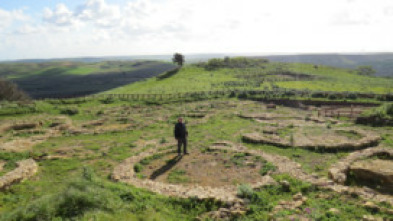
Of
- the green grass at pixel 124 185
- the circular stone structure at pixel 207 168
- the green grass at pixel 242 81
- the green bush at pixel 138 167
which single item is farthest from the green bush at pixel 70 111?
the green grass at pixel 242 81

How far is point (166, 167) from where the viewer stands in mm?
15336

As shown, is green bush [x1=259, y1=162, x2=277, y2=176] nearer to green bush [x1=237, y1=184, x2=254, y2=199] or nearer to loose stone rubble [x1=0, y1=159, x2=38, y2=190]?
green bush [x1=237, y1=184, x2=254, y2=199]

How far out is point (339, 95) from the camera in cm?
4222

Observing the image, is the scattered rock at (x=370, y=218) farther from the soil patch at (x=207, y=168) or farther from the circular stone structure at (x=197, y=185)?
the soil patch at (x=207, y=168)

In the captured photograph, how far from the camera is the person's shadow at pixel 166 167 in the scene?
14.3 m

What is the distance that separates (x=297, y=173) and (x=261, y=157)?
320 cm

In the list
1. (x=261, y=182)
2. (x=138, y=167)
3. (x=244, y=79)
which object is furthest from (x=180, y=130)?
(x=244, y=79)

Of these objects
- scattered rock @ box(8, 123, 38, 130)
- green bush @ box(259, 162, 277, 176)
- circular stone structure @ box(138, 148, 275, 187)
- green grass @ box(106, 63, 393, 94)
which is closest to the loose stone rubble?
circular stone structure @ box(138, 148, 275, 187)

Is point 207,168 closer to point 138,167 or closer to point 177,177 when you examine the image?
point 177,177

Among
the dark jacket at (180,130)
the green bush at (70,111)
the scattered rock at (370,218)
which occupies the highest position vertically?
the dark jacket at (180,130)

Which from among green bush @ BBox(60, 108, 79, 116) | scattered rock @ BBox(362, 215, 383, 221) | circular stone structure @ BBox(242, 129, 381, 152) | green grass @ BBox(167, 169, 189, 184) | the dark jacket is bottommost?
green grass @ BBox(167, 169, 189, 184)

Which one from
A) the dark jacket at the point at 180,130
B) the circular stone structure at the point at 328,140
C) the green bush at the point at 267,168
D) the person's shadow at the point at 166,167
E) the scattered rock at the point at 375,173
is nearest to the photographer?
the scattered rock at the point at 375,173

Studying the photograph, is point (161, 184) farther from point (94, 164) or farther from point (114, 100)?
point (114, 100)

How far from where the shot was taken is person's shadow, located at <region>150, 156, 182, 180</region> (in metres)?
14.3
